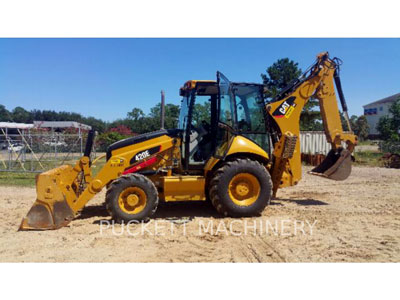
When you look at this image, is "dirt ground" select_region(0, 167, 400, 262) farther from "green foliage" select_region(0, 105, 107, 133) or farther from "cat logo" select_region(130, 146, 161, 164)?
"green foliage" select_region(0, 105, 107, 133)

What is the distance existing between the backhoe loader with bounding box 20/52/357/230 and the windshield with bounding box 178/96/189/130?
2cm

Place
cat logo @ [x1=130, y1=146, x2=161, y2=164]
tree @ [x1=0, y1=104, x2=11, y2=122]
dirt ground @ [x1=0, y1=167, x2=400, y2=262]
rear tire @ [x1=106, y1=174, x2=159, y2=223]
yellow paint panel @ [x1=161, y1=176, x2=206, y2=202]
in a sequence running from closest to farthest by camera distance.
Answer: dirt ground @ [x1=0, y1=167, x2=400, y2=262] < rear tire @ [x1=106, y1=174, x2=159, y2=223] < yellow paint panel @ [x1=161, y1=176, x2=206, y2=202] < cat logo @ [x1=130, y1=146, x2=161, y2=164] < tree @ [x1=0, y1=104, x2=11, y2=122]

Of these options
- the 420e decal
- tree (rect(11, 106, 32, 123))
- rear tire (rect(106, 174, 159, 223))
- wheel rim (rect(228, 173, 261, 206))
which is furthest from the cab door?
tree (rect(11, 106, 32, 123))

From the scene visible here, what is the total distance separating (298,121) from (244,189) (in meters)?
2.04

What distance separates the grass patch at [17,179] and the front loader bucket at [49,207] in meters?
6.42

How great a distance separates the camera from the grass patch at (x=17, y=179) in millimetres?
11766

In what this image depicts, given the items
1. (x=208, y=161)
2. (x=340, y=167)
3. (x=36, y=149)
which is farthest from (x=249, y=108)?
(x=36, y=149)

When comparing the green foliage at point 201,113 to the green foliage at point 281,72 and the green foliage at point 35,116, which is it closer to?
the green foliage at point 281,72

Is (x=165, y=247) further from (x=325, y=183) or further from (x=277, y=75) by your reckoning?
(x=277, y=75)

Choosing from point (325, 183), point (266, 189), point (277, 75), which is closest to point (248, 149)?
point (266, 189)

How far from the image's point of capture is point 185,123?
7012 mm

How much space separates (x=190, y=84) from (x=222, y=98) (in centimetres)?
74

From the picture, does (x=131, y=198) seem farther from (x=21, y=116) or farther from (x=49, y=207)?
(x=21, y=116)

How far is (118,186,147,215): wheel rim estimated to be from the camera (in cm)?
615
